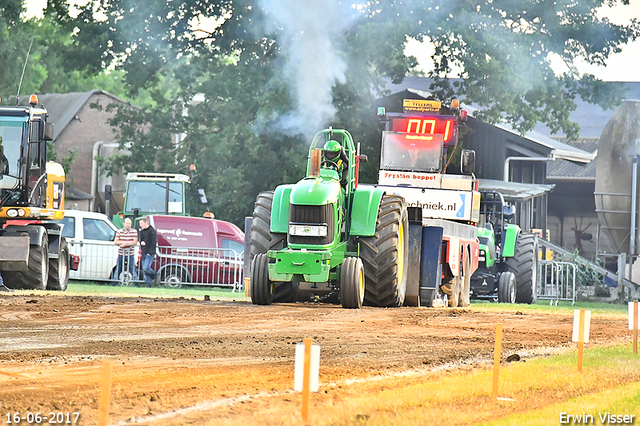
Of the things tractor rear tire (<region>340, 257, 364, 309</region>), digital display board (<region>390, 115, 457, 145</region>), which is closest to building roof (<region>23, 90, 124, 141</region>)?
digital display board (<region>390, 115, 457, 145</region>)

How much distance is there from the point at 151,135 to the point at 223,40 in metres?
5.29

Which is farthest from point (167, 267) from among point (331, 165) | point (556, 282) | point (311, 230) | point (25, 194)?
point (311, 230)

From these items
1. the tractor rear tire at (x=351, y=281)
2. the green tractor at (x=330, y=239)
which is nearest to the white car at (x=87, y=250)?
the green tractor at (x=330, y=239)

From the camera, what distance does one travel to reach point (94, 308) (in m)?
15.1

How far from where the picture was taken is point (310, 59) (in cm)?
2873

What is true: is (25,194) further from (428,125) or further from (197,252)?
(197,252)

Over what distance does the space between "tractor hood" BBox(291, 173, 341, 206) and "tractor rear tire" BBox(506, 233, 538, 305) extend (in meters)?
10.1

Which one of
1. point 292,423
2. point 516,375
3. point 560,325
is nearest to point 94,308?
point 560,325

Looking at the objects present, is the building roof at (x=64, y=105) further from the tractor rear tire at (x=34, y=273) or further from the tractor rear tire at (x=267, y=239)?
the tractor rear tire at (x=267, y=239)

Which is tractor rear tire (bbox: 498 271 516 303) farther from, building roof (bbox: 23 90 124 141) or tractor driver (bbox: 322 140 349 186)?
building roof (bbox: 23 90 124 141)

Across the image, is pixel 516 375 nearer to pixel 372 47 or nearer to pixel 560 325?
pixel 560 325

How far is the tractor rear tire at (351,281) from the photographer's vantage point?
15.1m

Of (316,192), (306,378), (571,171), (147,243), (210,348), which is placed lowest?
(210,348)

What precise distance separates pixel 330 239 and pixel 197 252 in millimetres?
14281
